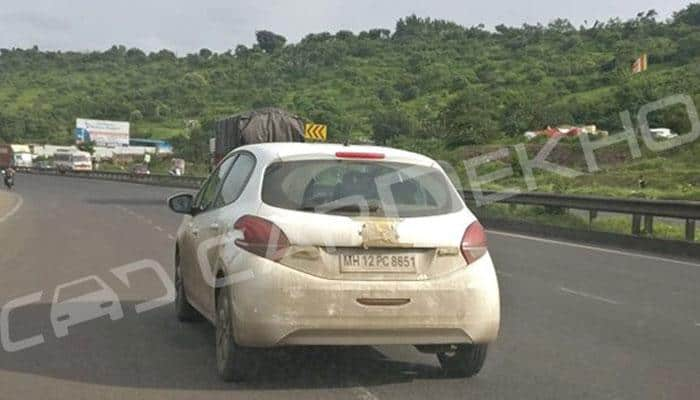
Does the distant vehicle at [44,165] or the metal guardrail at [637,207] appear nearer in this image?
the metal guardrail at [637,207]

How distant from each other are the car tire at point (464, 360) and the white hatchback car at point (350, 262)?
11 millimetres

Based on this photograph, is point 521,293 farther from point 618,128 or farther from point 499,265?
point 618,128

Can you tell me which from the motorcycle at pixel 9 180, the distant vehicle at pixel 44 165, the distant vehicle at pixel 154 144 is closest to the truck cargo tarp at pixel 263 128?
the motorcycle at pixel 9 180

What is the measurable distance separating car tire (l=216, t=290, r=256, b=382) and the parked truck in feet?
55.6

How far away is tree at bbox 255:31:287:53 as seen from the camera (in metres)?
150

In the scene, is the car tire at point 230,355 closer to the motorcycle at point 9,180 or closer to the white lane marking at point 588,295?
the white lane marking at point 588,295

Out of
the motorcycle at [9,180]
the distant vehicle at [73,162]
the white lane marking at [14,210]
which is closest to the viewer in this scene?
the white lane marking at [14,210]

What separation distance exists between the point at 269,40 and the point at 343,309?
15178 centimetres

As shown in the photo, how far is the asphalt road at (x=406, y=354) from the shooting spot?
6.10m

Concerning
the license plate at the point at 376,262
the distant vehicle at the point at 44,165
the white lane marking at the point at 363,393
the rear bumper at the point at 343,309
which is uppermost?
the license plate at the point at 376,262

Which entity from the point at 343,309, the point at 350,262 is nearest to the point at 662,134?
the point at 350,262

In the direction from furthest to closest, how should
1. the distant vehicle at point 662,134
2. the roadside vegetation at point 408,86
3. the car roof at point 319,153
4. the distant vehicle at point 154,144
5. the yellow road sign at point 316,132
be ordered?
the distant vehicle at point 154,144 < the roadside vegetation at point 408,86 < the distant vehicle at point 662,134 < the yellow road sign at point 316,132 < the car roof at point 319,153

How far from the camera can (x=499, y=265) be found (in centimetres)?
1416

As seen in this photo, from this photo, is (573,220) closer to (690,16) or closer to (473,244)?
(473,244)
